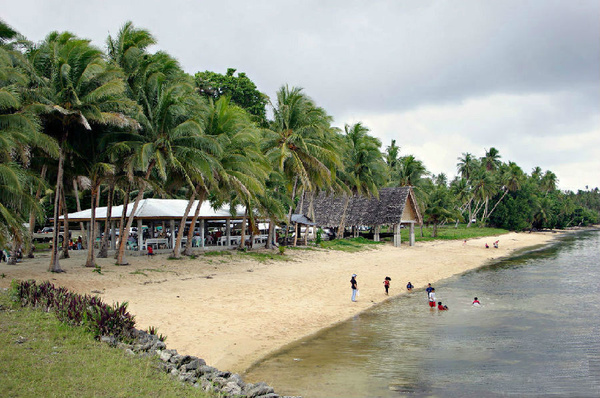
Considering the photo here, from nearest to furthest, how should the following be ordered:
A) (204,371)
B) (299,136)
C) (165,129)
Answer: (204,371) < (165,129) < (299,136)

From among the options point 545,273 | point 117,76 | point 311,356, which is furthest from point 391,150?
point 311,356

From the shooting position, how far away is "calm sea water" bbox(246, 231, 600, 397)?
855 cm

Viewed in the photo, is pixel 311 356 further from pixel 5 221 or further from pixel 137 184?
pixel 137 184

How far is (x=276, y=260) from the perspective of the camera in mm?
24031

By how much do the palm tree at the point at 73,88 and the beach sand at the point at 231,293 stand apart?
2.81 metres

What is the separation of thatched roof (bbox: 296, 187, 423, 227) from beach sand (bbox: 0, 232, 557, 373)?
1237 centimetres

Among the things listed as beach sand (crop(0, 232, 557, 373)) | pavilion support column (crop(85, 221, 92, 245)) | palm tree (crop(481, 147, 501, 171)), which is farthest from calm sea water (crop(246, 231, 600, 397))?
A: palm tree (crop(481, 147, 501, 171))

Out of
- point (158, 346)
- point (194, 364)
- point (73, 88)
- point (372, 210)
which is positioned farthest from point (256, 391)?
point (372, 210)

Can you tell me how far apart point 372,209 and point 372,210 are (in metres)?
0.13

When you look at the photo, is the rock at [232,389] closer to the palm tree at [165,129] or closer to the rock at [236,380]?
the rock at [236,380]

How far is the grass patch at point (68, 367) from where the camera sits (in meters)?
6.07

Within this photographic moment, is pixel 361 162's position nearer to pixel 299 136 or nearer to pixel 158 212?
pixel 299 136

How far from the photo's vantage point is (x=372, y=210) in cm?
4012

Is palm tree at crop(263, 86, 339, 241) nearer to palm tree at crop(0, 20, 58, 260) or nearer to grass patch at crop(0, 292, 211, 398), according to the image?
palm tree at crop(0, 20, 58, 260)
